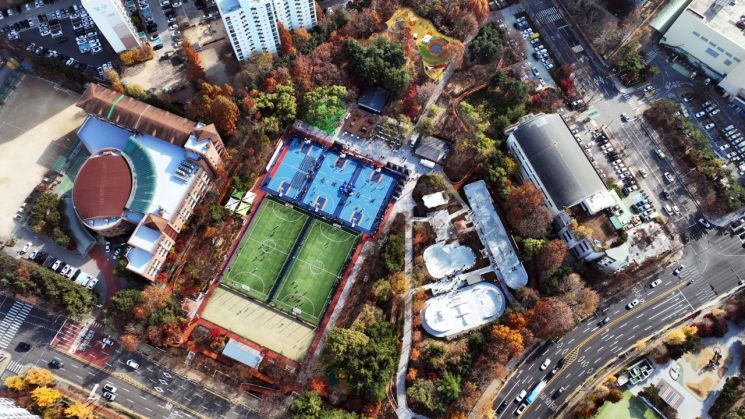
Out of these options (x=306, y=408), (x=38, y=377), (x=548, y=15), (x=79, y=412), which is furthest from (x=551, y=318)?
(x=38, y=377)

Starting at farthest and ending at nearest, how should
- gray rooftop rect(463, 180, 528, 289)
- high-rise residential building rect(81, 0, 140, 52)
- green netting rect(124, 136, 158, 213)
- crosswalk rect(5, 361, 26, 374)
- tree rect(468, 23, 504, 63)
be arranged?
tree rect(468, 23, 504, 63), high-rise residential building rect(81, 0, 140, 52), gray rooftop rect(463, 180, 528, 289), green netting rect(124, 136, 158, 213), crosswalk rect(5, 361, 26, 374)

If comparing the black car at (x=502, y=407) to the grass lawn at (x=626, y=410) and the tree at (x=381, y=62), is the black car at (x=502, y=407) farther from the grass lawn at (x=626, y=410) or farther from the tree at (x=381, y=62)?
the tree at (x=381, y=62)

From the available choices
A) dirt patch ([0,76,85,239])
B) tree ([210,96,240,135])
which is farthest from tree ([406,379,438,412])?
dirt patch ([0,76,85,239])

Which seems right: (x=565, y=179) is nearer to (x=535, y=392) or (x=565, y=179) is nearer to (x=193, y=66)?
(x=535, y=392)

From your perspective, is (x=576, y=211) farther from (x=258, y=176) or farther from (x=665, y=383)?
(x=258, y=176)

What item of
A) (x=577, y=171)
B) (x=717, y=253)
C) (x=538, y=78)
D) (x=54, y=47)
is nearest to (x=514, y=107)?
(x=538, y=78)

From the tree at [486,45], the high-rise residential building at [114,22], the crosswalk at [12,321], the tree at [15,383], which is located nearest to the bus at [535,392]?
the tree at [486,45]

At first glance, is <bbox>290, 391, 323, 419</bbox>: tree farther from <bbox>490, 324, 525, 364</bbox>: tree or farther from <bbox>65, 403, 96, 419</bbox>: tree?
<bbox>65, 403, 96, 419</bbox>: tree
